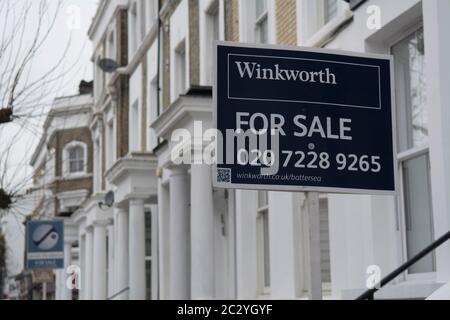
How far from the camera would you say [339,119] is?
6.02 m

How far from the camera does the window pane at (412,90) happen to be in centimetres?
896

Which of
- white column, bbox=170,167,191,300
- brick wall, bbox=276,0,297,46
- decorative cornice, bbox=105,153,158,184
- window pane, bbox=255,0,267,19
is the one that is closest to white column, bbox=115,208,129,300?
decorative cornice, bbox=105,153,158,184

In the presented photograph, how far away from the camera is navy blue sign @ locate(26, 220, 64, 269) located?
18.1 m

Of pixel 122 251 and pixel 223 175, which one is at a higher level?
pixel 122 251

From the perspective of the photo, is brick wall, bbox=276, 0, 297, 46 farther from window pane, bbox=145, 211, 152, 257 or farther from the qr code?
window pane, bbox=145, 211, 152, 257

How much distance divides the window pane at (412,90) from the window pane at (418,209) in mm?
218

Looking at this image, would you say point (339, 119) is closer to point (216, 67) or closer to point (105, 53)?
point (216, 67)

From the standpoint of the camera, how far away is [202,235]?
14430 millimetres

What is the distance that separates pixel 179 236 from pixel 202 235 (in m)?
1.79

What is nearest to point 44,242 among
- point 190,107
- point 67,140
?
point 190,107

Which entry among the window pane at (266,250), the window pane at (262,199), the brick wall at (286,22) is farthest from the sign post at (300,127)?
the window pane at (266,250)

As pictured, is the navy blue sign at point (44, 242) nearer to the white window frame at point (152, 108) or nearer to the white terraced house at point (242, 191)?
the white terraced house at point (242, 191)

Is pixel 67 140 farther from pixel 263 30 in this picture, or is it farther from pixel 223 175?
pixel 223 175
